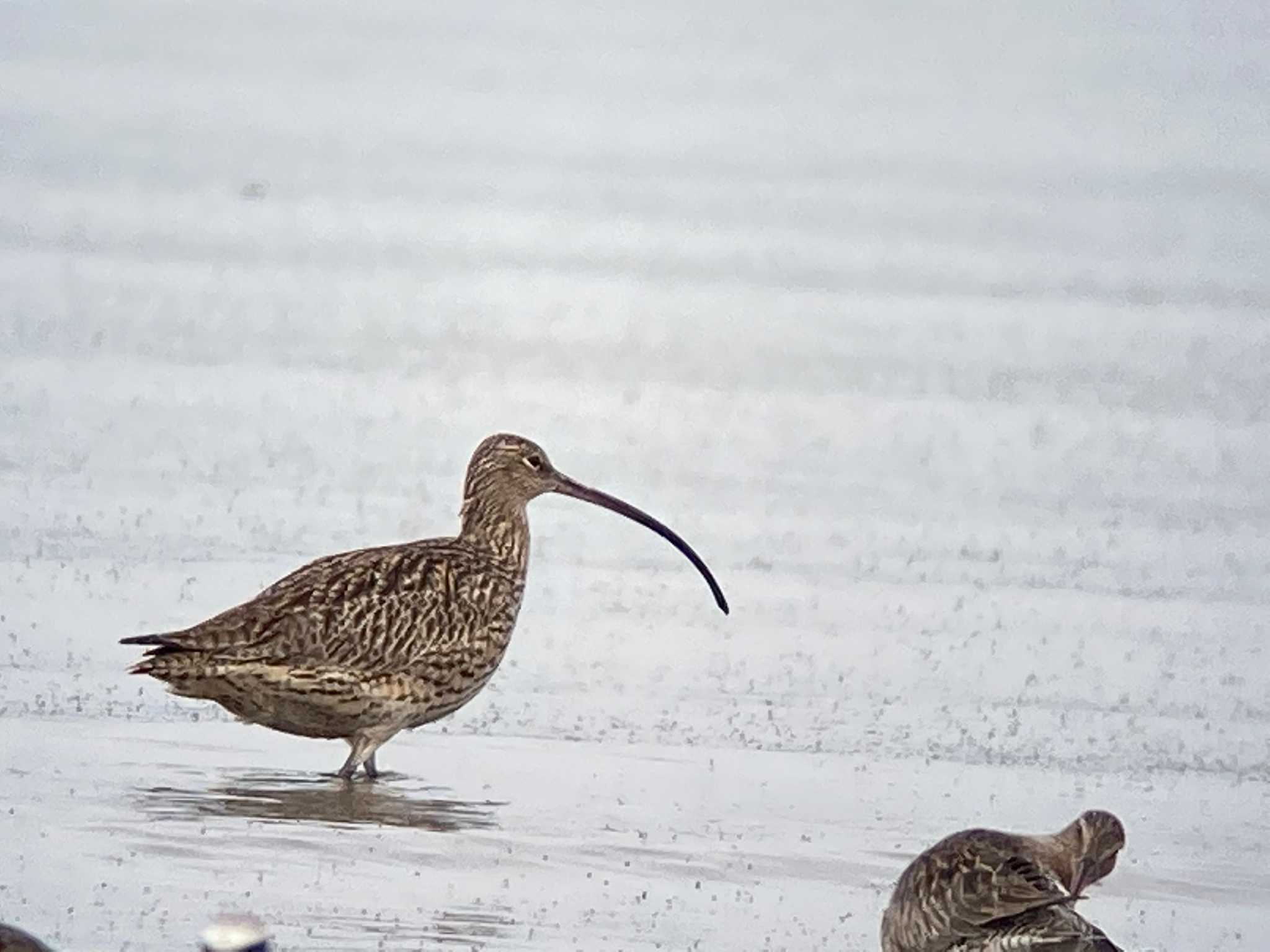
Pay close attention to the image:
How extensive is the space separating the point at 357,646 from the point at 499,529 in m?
0.83

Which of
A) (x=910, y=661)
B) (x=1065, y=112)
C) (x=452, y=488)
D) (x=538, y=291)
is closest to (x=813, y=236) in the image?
(x=538, y=291)

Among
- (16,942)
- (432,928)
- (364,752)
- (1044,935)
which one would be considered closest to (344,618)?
(364,752)

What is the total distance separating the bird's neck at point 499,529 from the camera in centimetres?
996

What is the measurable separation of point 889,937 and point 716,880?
0.86 m

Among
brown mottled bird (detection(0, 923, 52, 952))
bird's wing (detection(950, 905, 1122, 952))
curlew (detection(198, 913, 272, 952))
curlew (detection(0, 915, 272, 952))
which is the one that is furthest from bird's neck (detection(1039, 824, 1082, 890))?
curlew (detection(198, 913, 272, 952))

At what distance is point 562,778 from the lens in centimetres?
897

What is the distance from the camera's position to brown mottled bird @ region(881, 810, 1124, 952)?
22.0 feet

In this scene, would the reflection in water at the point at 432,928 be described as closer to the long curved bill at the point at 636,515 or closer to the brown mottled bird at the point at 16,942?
the brown mottled bird at the point at 16,942

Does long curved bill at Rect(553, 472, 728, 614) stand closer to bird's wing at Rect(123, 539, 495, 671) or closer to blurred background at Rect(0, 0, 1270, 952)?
blurred background at Rect(0, 0, 1270, 952)

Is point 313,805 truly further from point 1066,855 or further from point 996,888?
point 996,888

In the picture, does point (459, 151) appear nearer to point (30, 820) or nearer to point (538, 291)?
point (538, 291)

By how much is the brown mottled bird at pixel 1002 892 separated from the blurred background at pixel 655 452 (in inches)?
15.8

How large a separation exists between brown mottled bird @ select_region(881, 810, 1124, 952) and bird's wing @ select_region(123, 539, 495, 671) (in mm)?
2366

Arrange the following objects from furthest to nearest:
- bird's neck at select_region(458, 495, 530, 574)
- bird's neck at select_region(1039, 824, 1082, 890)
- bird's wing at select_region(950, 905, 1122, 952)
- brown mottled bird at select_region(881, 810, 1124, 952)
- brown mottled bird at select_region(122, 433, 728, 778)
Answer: bird's neck at select_region(458, 495, 530, 574) → brown mottled bird at select_region(122, 433, 728, 778) → bird's neck at select_region(1039, 824, 1082, 890) → brown mottled bird at select_region(881, 810, 1124, 952) → bird's wing at select_region(950, 905, 1122, 952)
